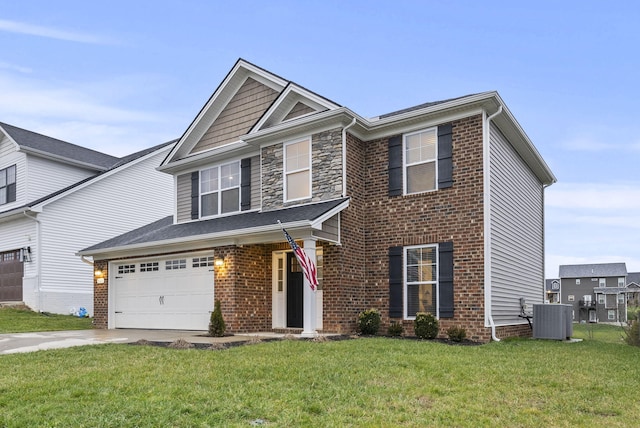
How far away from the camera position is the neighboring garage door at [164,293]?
14547 mm

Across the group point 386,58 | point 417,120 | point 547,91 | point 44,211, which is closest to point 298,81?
point 417,120

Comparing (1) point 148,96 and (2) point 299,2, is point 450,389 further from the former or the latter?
(1) point 148,96

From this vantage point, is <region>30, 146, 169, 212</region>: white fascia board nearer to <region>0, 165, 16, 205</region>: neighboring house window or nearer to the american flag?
<region>0, 165, 16, 205</region>: neighboring house window

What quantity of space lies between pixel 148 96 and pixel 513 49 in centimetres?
1425

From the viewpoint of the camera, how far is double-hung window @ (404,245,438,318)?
1239cm

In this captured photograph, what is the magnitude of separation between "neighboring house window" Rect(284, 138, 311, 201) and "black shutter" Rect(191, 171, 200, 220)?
404cm

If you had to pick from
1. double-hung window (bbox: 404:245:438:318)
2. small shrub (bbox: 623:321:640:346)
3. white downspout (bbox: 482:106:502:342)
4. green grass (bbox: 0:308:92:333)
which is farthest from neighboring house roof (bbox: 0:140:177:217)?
small shrub (bbox: 623:321:640:346)

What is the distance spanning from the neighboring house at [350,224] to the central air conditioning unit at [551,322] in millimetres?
557

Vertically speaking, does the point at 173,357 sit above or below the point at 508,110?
below

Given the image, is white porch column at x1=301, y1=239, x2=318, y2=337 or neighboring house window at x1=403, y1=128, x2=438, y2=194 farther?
neighboring house window at x1=403, y1=128, x2=438, y2=194

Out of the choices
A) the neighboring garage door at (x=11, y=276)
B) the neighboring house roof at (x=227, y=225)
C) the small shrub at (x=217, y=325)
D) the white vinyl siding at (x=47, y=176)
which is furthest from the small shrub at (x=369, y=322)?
the white vinyl siding at (x=47, y=176)

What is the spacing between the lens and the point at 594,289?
63.2 m

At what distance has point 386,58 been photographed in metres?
18.3

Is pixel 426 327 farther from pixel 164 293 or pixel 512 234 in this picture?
pixel 164 293
